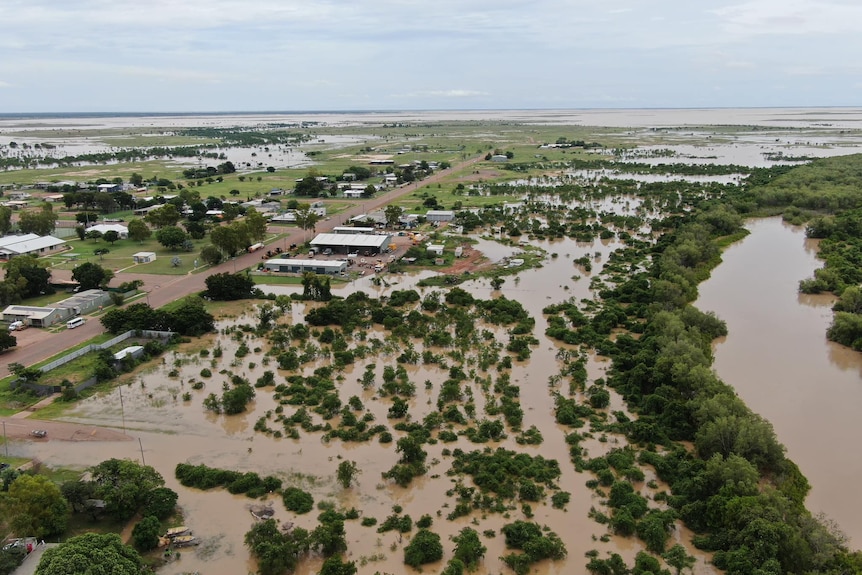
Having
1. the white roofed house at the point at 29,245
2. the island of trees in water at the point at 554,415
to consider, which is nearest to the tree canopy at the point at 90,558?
the island of trees in water at the point at 554,415

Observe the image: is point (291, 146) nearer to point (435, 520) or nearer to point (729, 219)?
point (729, 219)

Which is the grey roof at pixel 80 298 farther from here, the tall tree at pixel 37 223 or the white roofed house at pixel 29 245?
the tall tree at pixel 37 223

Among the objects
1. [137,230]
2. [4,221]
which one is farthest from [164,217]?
[4,221]

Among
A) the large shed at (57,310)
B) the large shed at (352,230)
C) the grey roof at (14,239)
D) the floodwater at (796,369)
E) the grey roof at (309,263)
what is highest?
the large shed at (352,230)

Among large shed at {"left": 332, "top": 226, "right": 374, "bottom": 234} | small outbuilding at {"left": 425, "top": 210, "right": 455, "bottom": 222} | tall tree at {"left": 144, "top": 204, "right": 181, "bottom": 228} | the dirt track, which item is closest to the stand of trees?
the dirt track

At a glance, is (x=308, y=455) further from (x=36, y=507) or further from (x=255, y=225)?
(x=255, y=225)
